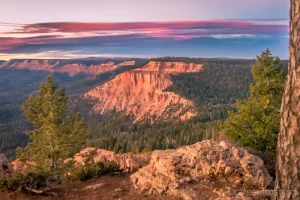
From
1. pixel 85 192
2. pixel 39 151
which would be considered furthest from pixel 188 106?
pixel 85 192

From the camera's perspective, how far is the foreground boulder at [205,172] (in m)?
9.59

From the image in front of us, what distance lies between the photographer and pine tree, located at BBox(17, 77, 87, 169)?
75.0ft

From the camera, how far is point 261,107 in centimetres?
1936

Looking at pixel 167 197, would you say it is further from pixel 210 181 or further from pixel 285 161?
pixel 285 161

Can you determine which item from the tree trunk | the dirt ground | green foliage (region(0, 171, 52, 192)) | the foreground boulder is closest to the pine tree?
the dirt ground

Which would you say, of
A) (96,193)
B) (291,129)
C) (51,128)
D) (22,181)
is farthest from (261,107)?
(291,129)

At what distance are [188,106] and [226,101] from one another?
89.6ft

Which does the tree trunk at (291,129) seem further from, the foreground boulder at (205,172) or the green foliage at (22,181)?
the green foliage at (22,181)

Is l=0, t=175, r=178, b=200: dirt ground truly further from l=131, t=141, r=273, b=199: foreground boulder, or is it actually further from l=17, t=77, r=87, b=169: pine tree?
l=17, t=77, r=87, b=169: pine tree

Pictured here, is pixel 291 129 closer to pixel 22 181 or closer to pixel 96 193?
pixel 96 193

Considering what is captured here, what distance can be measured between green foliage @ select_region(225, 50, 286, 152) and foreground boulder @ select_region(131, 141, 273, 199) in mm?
7912

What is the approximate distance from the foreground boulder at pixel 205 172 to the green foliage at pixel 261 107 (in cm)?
791

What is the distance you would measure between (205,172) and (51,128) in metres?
14.7

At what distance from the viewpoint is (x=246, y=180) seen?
964 cm
